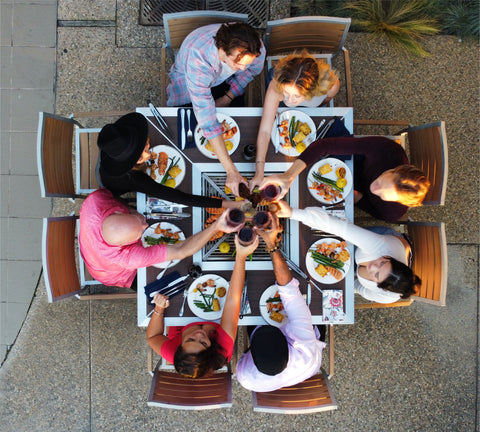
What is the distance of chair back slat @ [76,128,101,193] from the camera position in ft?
8.43

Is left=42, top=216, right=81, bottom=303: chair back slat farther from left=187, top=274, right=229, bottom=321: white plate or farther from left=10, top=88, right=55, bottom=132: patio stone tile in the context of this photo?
left=10, top=88, right=55, bottom=132: patio stone tile

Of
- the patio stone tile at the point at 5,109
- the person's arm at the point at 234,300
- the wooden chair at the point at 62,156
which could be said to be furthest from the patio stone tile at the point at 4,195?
the person's arm at the point at 234,300

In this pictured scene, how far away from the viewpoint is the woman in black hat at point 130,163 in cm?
185

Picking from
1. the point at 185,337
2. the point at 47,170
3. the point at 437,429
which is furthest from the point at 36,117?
the point at 437,429

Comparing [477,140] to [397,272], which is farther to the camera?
[477,140]

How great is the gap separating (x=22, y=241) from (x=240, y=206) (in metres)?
2.32

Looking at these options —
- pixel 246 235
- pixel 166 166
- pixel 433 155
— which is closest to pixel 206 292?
pixel 246 235

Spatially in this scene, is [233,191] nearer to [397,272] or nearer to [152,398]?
[397,272]

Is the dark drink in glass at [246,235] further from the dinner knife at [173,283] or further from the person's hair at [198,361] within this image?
the person's hair at [198,361]

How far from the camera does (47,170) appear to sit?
7.44ft

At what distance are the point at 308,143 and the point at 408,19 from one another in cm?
185

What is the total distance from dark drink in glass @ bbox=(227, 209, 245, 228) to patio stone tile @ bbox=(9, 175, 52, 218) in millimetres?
2167

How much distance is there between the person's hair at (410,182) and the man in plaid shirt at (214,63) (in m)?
0.91

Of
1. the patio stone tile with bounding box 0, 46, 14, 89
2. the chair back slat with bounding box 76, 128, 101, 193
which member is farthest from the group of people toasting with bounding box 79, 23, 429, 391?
the patio stone tile with bounding box 0, 46, 14, 89
